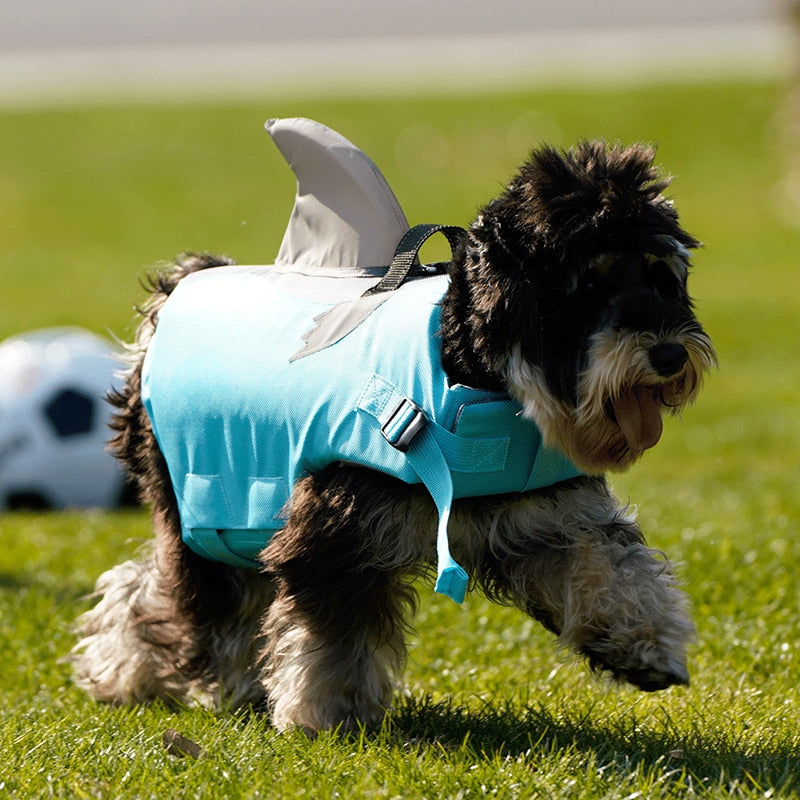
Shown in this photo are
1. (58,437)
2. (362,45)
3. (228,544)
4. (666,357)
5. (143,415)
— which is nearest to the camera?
(666,357)

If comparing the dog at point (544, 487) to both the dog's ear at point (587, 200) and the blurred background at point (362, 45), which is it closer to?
the dog's ear at point (587, 200)

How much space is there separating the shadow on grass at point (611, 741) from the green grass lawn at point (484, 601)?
1 cm

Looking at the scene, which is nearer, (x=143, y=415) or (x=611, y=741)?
(x=611, y=741)

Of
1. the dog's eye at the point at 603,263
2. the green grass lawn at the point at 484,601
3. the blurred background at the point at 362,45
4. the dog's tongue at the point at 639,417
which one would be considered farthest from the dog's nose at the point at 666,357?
the blurred background at the point at 362,45

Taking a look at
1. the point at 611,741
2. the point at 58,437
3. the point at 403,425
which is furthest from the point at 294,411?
the point at 58,437

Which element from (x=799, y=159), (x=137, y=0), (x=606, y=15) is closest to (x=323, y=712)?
(x=799, y=159)

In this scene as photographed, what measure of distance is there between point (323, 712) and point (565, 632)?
74cm

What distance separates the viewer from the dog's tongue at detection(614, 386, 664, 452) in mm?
4078

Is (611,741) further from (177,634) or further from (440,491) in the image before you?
(177,634)

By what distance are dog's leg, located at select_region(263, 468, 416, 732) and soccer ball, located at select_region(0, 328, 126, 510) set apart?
430 centimetres

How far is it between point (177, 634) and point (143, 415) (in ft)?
2.44

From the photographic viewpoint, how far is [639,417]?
413cm

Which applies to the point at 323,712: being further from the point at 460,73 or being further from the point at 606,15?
the point at 606,15

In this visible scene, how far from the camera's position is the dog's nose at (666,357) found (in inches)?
155
